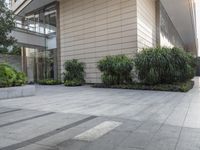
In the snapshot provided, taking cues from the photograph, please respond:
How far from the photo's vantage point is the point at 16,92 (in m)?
9.02

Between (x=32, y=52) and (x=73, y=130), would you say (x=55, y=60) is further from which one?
(x=73, y=130)

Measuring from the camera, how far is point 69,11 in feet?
59.6

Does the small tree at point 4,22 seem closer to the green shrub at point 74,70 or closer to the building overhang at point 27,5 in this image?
the green shrub at point 74,70

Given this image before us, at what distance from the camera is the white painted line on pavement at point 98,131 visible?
141 inches

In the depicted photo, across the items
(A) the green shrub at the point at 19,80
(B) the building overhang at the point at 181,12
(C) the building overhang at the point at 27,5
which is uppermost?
(C) the building overhang at the point at 27,5

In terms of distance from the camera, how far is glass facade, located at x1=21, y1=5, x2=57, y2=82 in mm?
19809

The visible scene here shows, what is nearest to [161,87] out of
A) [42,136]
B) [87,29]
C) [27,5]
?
[87,29]

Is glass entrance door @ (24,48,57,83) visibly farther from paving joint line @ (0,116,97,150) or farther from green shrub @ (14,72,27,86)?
paving joint line @ (0,116,97,150)

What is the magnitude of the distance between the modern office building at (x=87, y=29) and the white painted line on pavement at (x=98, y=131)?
1037 cm

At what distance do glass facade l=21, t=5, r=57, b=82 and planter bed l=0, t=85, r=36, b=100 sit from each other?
9.75m

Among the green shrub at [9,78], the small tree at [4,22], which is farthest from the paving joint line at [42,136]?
the small tree at [4,22]

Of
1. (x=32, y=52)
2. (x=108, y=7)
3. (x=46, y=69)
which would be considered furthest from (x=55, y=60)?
(x=108, y=7)

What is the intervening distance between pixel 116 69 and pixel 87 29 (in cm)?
534

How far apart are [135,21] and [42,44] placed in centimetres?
935
